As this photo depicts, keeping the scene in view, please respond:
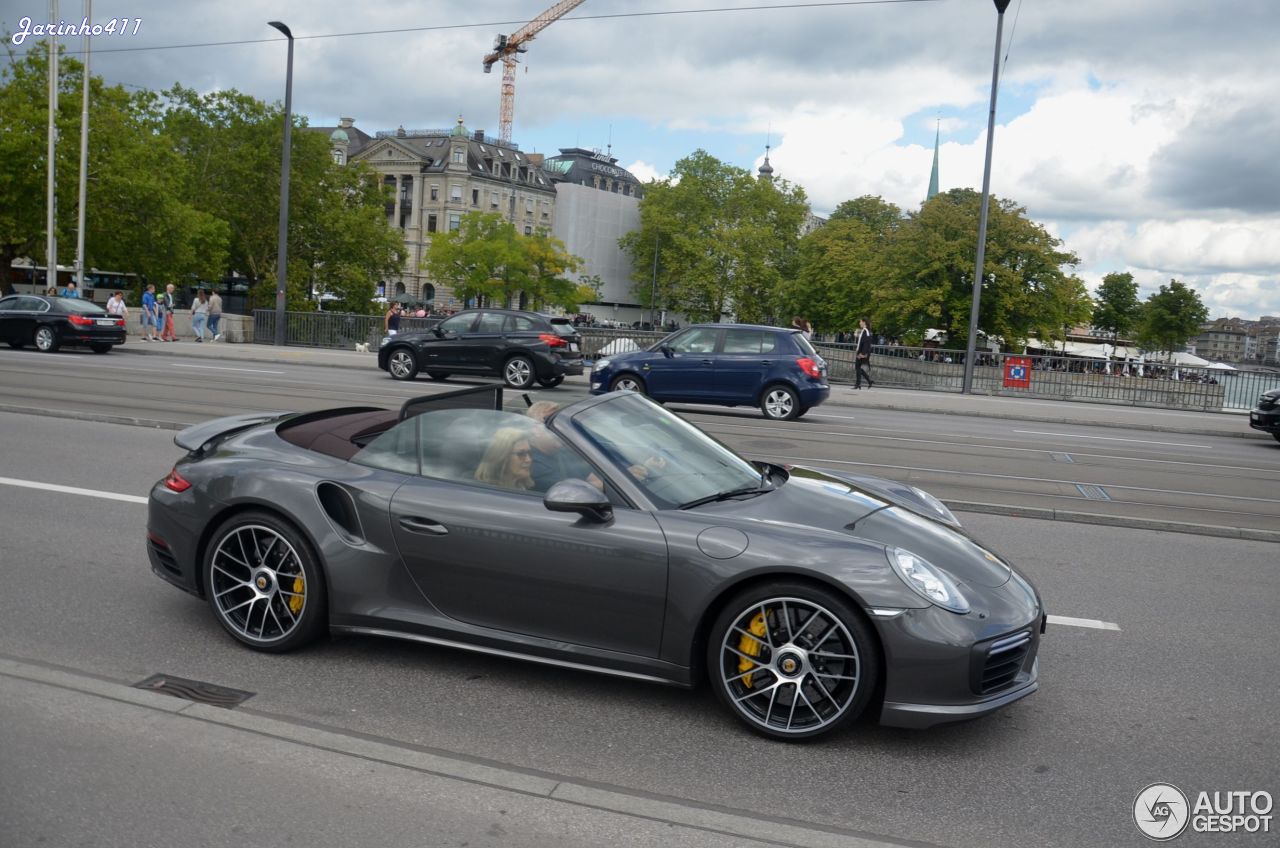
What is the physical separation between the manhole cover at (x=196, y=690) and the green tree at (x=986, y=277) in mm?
50088

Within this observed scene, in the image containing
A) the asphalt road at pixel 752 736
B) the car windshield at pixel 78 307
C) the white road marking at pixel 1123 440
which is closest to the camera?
the asphalt road at pixel 752 736

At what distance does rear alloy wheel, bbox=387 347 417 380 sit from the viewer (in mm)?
23441

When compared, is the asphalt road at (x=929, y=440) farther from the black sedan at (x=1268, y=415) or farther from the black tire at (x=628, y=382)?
the black tire at (x=628, y=382)

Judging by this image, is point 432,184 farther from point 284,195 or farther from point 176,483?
point 176,483

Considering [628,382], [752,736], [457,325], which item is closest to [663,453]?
[752,736]

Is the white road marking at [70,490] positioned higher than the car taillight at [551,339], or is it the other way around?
the car taillight at [551,339]

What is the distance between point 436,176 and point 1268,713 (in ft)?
366

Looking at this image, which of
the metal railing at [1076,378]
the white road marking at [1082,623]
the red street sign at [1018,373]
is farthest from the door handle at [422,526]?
the red street sign at [1018,373]

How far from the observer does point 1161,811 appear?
374cm

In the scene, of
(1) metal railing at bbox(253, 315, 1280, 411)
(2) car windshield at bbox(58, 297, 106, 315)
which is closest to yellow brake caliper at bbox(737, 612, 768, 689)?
(1) metal railing at bbox(253, 315, 1280, 411)

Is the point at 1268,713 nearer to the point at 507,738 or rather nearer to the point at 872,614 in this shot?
the point at 872,614

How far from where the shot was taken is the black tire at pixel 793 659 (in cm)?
412

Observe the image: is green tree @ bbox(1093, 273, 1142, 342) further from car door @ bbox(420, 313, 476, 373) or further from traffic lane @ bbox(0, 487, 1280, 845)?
traffic lane @ bbox(0, 487, 1280, 845)

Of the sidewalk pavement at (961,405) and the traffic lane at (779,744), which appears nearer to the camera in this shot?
the traffic lane at (779,744)
